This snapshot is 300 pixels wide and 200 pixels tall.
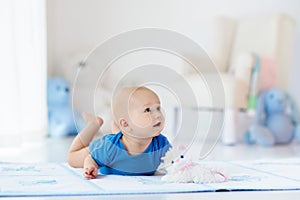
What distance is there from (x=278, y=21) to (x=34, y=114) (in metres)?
1.34

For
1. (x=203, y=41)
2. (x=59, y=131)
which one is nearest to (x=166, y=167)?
(x=59, y=131)

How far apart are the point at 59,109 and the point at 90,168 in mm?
1709

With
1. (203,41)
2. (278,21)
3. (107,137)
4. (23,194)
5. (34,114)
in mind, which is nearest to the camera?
(23,194)

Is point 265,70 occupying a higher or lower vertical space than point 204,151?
higher

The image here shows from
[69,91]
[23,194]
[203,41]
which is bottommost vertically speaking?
[23,194]

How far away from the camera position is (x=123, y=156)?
3.79 feet

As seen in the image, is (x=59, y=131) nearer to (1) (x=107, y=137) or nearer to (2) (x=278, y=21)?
(2) (x=278, y=21)

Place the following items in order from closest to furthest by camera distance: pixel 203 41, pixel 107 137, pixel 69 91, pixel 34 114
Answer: pixel 107 137
pixel 34 114
pixel 69 91
pixel 203 41

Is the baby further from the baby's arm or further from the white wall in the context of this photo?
the white wall

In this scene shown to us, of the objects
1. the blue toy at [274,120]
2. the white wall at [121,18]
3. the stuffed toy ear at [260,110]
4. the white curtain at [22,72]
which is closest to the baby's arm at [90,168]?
the white curtain at [22,72]

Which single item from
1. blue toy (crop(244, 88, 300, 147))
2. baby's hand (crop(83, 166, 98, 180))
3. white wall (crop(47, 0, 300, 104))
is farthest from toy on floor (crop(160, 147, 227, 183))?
white wall (crop(47, 0, 300, 104))

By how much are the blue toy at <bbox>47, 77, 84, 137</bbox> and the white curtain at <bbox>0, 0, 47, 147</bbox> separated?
0.13 meters

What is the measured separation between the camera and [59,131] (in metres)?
2.70

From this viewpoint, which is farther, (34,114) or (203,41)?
(203,41)
